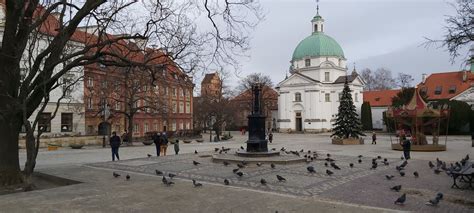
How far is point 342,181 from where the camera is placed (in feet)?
44.5

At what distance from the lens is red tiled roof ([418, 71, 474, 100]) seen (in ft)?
211

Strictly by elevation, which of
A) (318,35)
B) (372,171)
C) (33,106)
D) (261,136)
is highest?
(318,35)

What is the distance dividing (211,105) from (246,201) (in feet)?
144

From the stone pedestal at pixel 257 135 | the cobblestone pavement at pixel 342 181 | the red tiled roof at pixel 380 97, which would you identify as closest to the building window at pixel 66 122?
the cobblestone pavement at pixel 342 181

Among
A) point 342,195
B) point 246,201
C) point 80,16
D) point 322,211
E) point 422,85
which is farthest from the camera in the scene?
point 422,85

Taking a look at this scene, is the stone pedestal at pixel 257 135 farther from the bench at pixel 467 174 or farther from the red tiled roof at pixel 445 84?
the red tiled roof at pixel 445 84

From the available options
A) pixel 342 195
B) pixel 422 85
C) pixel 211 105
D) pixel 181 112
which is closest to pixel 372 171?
pixel 342 195

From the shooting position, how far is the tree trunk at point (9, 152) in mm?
12250

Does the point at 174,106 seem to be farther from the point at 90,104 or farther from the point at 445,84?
the point at 445,84

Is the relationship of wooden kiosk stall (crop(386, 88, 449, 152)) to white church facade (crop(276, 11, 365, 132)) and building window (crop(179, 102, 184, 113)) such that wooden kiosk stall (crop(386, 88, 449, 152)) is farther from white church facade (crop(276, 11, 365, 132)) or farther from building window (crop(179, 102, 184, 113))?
white church facade (crop(276, 11, 365, 132))

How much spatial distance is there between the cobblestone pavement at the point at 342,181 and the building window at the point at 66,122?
95.3 feet

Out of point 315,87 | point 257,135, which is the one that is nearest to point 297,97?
point 315,87

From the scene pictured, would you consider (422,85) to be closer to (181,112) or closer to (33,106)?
(181,112)

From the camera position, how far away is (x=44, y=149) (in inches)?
1254
